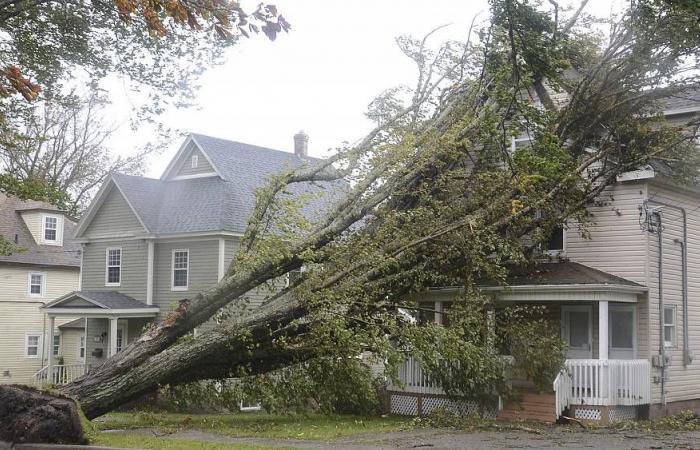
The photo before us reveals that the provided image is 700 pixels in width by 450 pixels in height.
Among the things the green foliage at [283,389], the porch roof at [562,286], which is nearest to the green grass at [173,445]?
the green foliage at [283,389]

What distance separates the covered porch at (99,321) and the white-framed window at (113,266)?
51cm

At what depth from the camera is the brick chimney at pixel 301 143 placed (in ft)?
107

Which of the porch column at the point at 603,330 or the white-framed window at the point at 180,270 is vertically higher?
the white-framed window at the point at 180,270

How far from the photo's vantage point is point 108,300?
26.3m

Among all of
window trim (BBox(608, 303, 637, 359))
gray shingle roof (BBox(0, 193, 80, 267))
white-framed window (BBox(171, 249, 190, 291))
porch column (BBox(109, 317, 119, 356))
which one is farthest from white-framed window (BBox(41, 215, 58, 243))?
window trim (BBox(608, 303, 637, 359))

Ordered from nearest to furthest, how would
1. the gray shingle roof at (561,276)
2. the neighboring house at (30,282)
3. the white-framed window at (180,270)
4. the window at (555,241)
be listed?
the gray shingle roof at (561,276)
the window at (555,241)
the white-framed window at (180,270)
the neighboring house at (30,282)

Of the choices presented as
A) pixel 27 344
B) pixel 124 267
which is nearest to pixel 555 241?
pixel 124 267

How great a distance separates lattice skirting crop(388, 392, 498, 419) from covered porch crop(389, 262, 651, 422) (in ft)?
0.16

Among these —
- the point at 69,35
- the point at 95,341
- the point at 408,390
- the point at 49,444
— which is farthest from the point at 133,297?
the point at 49,444

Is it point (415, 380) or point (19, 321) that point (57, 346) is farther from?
point (415, 380)

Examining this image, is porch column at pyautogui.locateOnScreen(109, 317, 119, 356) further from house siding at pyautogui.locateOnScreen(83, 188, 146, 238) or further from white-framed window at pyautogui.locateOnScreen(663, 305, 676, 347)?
white-framed window at pyautogui.locateOnScreen(663, 305, 676, 347)

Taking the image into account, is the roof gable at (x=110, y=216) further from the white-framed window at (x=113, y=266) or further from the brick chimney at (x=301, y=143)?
the brick chimney at (x=301, y=143)

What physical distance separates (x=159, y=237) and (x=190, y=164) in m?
2.89

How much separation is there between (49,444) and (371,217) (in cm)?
968
